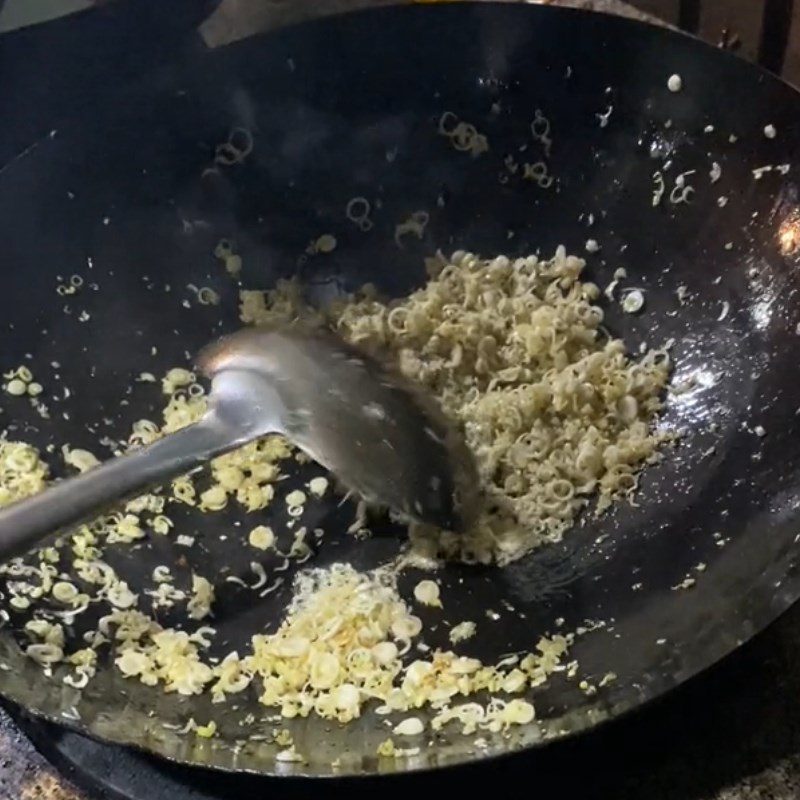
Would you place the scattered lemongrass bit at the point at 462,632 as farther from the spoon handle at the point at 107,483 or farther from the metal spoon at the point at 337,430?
the spoon handle at the point at 107,483

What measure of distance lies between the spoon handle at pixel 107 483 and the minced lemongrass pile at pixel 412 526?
86 millimetres

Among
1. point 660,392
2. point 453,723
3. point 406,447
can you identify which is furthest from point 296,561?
point 660,392

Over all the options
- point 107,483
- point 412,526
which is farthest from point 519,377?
point 107,483

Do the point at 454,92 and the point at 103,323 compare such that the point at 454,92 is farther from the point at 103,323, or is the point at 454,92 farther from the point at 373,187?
the point at 103,323

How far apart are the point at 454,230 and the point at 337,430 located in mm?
327

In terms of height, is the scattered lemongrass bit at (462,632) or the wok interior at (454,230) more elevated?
the wok interior at (454,230)

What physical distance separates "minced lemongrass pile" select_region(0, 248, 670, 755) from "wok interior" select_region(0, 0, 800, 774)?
20mm

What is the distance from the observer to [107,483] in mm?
814

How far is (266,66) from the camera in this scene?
1.04m

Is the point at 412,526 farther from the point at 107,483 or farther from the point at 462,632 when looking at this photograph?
the point at 107,483

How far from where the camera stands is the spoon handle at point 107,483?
2.50ft

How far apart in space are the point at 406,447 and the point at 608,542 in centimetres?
19

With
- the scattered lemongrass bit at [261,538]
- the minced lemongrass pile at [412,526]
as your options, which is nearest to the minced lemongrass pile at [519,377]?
the minced lemongrass pile at [412,526]

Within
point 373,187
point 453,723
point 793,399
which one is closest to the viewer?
point 453,723
